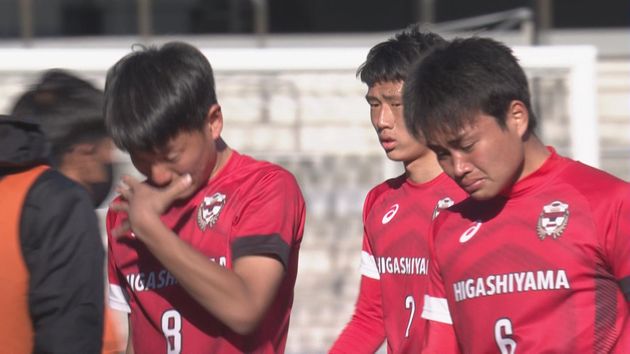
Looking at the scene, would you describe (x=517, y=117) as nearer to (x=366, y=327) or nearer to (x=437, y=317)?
(x=437, y=317)

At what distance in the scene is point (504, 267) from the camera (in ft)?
8.75

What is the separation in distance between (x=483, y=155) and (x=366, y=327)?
42.4 inches

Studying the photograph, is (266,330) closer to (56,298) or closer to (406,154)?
(56,298)

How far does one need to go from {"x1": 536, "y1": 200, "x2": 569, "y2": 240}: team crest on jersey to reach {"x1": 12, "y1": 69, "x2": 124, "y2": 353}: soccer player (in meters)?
1.60

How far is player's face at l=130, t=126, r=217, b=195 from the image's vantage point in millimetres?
2766

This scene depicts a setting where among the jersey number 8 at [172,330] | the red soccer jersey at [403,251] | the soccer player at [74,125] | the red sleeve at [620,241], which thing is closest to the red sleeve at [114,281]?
the jersey number 8 at [172,330]

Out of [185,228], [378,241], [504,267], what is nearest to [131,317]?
[185,228]

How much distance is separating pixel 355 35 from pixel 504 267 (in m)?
7.16

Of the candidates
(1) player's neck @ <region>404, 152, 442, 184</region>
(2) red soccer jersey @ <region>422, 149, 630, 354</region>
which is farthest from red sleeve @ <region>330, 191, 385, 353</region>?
(2) red soccer jersey @ <region>422, 149, 630, 354</region>

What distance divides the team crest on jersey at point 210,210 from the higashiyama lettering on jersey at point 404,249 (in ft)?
2.14

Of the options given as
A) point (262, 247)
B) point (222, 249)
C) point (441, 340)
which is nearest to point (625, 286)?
point (441, 340)

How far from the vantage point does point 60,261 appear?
8.96 feet

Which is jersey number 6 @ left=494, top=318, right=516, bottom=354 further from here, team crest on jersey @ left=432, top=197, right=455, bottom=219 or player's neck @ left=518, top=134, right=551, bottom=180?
team crest on jersey @ left=432, top=197, right=455, bottom=219

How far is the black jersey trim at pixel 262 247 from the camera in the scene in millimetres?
2764
